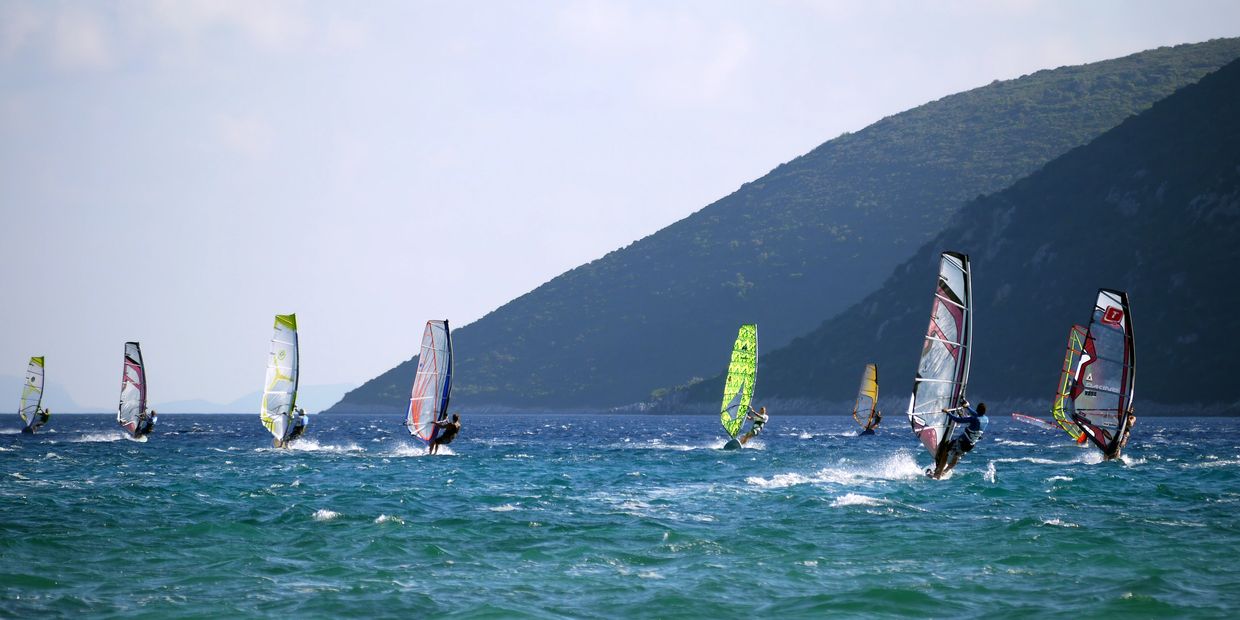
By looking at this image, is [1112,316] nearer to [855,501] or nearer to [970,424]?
[970,424]

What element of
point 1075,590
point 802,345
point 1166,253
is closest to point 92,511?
point 1075,590

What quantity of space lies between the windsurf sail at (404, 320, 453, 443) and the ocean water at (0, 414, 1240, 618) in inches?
230

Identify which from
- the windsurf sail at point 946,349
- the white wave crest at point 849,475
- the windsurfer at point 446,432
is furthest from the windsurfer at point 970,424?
the windsurfer at point 446,432

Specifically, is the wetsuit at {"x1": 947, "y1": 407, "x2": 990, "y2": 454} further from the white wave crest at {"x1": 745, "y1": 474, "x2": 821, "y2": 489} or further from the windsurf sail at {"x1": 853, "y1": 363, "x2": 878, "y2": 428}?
the windsurf sail at {"x1": 853, "y1": 363, "x2": 878, "y2": 428}

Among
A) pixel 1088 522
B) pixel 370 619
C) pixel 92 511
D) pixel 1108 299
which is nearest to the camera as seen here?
pixel 370 619

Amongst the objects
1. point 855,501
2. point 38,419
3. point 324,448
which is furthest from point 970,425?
point 38,419

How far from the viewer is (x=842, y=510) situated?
2889cm

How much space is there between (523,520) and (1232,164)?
13358 centimetres

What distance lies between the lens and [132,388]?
67688 mm

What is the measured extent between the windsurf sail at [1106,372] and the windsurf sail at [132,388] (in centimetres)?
4814

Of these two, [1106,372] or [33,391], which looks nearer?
[1106,372]

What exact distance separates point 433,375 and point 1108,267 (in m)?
117

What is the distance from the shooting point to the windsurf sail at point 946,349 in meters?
30.2

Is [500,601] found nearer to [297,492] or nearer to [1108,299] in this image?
[297,492]
